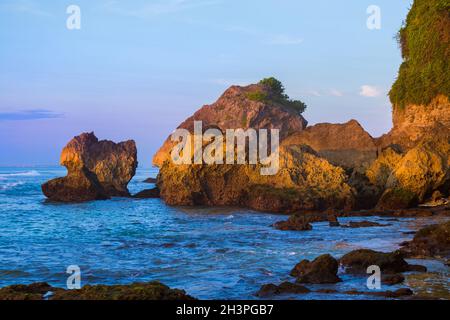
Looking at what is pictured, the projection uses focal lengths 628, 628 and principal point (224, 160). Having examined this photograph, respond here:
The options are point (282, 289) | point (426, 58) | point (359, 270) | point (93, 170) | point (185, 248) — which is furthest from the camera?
point (93, 170)

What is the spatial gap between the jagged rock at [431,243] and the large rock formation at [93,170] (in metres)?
30.7

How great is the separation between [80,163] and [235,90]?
40.7m

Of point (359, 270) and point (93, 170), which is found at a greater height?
point (93, 170)

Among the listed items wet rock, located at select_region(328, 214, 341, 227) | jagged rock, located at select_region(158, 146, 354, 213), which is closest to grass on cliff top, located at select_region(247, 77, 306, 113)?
jagged rock, located at select_region(158, 146, 354, 213)

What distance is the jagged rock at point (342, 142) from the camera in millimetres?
40312

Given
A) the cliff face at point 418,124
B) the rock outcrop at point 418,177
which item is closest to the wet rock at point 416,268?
the rock outcrop at point 418,177

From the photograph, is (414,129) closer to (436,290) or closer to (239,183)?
(239,183)

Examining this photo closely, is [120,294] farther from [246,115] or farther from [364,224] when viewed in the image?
[246,115]

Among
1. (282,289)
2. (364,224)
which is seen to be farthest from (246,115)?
(282,289)

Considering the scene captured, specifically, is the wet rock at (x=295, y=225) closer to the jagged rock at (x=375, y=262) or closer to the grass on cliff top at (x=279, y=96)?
the jagged rock at (x=375, y=262)

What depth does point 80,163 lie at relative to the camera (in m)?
45.6

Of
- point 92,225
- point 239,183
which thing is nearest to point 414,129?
point 239,183

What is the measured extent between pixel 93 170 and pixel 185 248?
32479 millimetres

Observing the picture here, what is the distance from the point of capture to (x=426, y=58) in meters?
45.1
